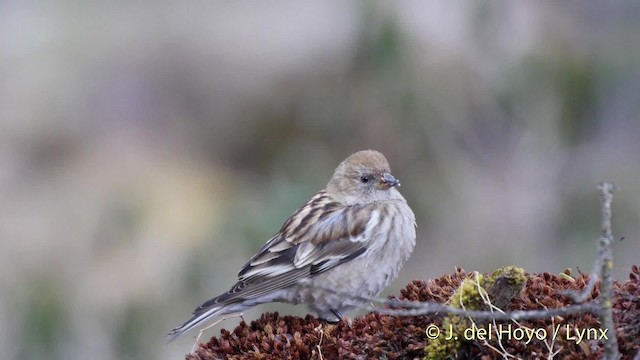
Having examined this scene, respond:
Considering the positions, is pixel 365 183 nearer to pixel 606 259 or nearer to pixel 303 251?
pixel 303 251

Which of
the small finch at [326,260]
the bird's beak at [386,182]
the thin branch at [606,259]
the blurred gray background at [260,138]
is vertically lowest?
the thin branch at [606,259]

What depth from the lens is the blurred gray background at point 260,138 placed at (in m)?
9.88

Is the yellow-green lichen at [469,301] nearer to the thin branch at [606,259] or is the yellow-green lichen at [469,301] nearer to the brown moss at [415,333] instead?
the brown moss at [415,333]

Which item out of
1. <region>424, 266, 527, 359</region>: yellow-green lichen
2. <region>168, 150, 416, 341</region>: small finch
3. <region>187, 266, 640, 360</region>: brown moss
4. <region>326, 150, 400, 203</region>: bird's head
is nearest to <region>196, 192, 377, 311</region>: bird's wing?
<region>168, 150, 416, 341</region>: small finch

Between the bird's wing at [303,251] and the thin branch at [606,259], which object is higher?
the bird's wing at [303,251]

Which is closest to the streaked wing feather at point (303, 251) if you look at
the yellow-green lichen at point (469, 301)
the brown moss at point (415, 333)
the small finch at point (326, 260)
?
the small finch at point (326, 260)

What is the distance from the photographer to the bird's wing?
19.4 feet

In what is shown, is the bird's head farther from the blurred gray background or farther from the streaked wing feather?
the blurred gray background

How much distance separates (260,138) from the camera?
14312 millimetres

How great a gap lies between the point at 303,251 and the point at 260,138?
831 centimetres

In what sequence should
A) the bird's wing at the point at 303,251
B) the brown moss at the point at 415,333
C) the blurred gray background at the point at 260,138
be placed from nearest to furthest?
the brown moss at the point at 415,333
the bird's wing at the point at 303,251
the blurred gray background at the point at 260,138

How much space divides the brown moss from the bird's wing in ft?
2.76

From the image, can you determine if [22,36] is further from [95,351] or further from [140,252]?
[95,351]

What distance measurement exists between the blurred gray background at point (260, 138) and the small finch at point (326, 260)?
244 cm
